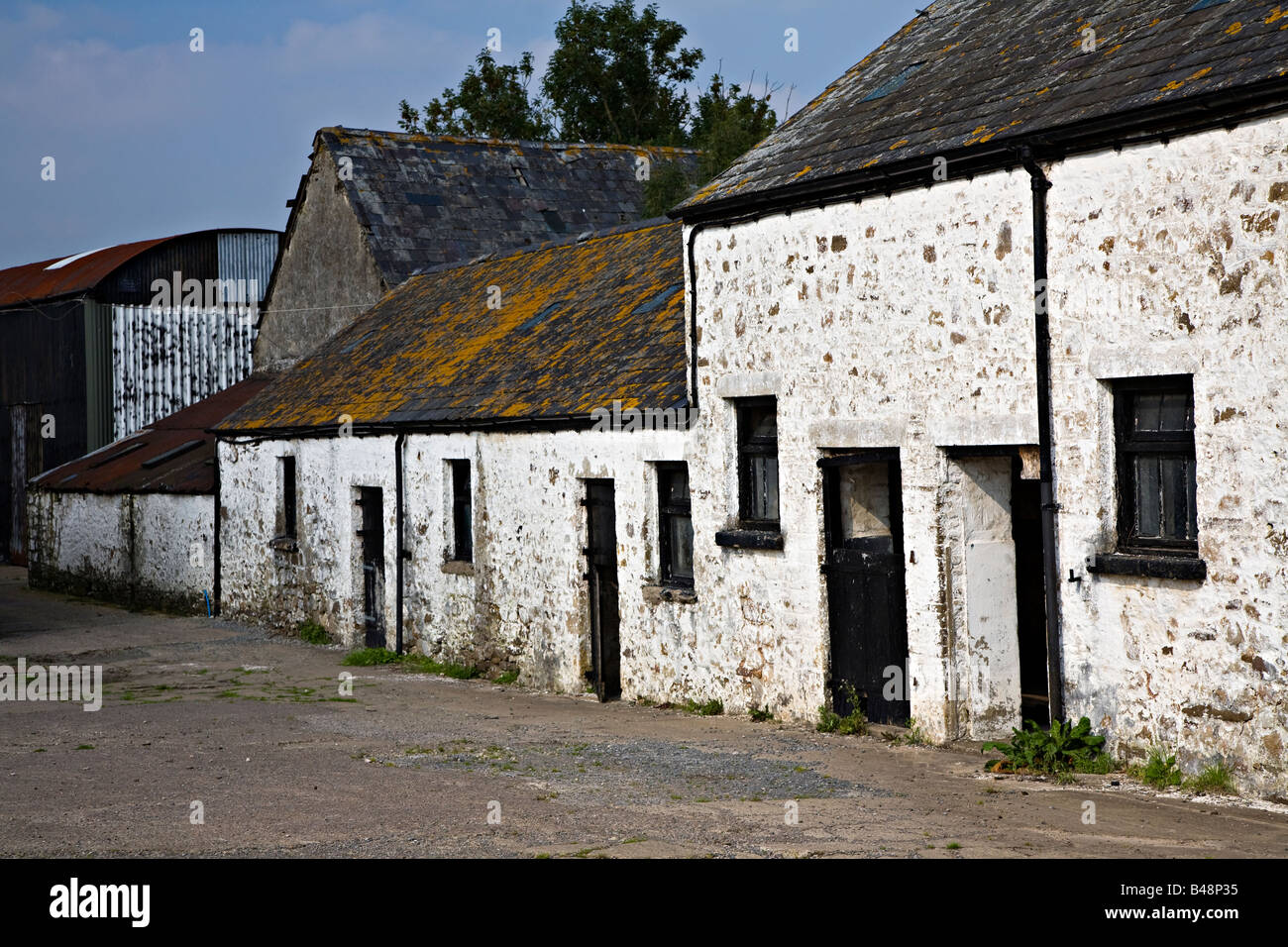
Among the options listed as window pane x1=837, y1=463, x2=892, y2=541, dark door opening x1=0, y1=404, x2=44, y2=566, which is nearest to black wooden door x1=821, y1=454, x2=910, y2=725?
window pane x1=837, y1=463, x2=892, y2=541

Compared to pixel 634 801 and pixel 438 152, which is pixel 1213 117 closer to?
pixel 634 801

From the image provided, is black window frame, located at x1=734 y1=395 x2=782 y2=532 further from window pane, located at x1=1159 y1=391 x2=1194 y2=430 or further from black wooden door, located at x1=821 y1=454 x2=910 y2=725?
window pane, located at x1=1159 y1=391 x2=1194 y2=430

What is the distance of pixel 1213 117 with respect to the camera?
29.7ft

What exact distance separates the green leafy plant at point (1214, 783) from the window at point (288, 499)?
16.1 m

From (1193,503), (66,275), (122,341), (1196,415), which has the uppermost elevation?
(66,275)

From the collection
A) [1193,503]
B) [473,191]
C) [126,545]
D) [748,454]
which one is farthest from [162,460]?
[1193,503]

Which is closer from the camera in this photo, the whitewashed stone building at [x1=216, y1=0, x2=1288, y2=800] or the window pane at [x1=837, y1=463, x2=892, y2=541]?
the whitewashed stone building at [x1=216, y1=0, x2=1288, y2=800]

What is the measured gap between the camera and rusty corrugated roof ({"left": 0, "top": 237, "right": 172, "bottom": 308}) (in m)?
33.2

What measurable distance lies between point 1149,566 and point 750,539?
168 inches

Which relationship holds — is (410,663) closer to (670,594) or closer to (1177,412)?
(670,594)

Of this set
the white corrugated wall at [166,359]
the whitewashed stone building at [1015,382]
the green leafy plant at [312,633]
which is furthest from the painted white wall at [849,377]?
the white corrugated wall at [166,359]

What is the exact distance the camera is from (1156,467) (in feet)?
31.9

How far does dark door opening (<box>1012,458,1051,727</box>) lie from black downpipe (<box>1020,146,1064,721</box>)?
1.56 metres

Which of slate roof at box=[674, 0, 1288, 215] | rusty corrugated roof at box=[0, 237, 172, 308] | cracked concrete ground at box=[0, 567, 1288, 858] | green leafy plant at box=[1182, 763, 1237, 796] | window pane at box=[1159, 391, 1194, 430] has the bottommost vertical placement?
cracked concrete ground at box=[0, 567, 1288, 858]
